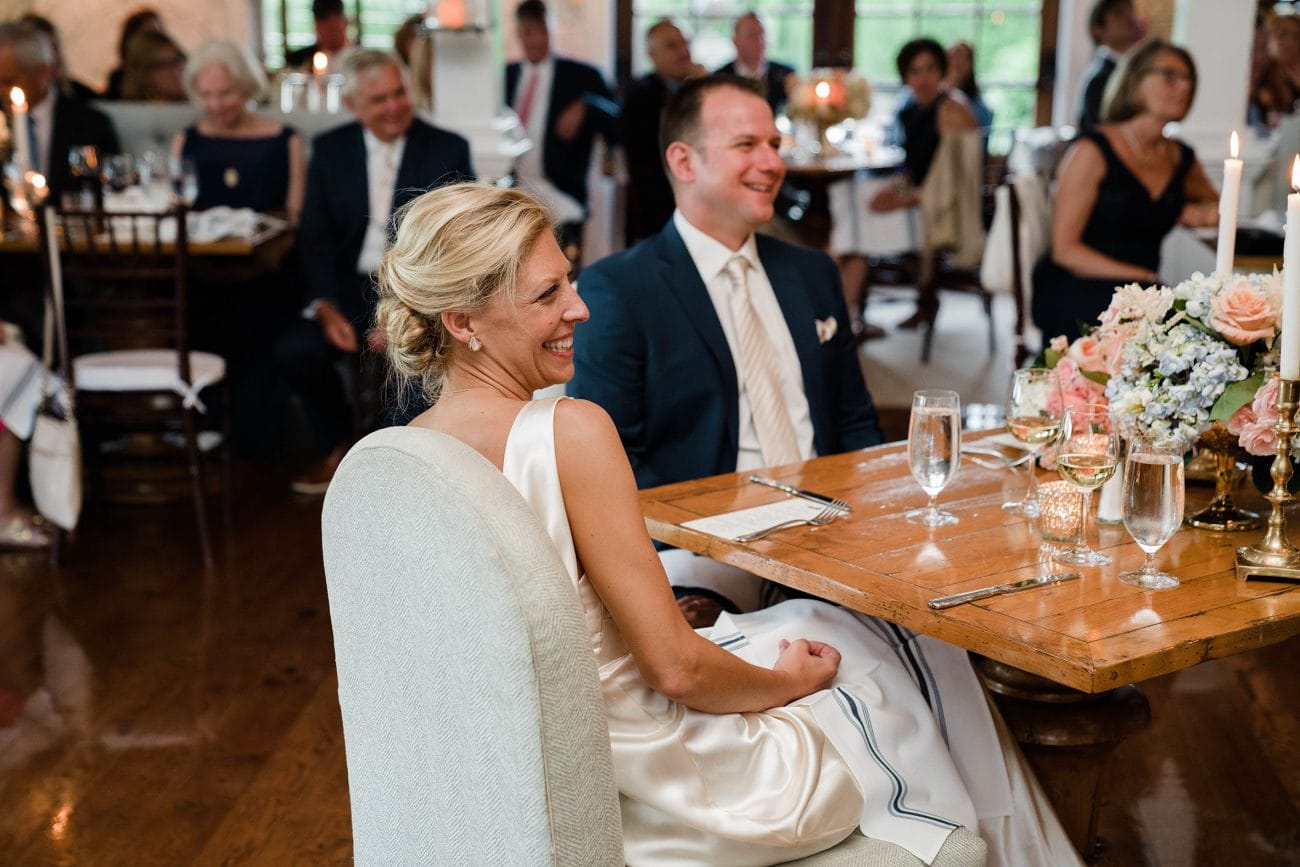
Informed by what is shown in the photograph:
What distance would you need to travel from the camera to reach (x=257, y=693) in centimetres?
315

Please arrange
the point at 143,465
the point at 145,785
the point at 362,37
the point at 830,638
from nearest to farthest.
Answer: the point at 830,638
the point at 145,785
the point at 143,465
the point at 362,37

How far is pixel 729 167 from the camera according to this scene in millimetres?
2674

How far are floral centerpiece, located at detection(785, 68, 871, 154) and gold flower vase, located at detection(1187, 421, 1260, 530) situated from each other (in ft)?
17.8

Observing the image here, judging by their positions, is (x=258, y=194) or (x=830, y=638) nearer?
(x=830, y=638)

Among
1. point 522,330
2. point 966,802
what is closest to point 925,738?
point 966,802

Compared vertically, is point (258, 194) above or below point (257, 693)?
above

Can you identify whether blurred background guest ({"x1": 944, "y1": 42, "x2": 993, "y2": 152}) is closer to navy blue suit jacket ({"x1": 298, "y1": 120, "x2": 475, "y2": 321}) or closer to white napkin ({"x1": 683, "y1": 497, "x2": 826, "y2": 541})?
navy blue suit jacket ({"x1": 298, "y1": 120, "x2": 475, "y2": 321})

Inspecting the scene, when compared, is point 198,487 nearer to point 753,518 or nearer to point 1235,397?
point 753,518

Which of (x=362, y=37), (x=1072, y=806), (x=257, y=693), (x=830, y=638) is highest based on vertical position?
(x=362, y=37)

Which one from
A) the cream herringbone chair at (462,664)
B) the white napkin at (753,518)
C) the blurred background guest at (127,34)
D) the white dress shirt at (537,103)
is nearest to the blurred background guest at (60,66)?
the blurred background guest at (127,34)

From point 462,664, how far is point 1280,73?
746 centimetres

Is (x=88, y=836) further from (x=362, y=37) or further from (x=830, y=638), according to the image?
(x=362, y=37)

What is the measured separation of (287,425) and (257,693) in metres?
2.35

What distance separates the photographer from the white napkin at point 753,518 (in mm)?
1909
